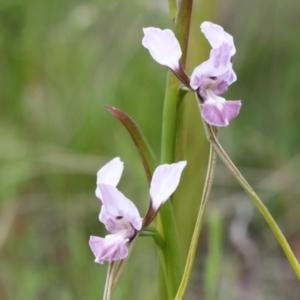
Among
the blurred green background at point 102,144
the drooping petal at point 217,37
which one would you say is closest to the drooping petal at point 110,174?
the drooping petal at point 217,37

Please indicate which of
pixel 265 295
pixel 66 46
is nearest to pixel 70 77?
pixel 66 46

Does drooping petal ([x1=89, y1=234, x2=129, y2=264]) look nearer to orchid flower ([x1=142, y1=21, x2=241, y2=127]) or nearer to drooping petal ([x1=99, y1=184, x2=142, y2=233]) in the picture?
drooping petal ([x1=99, y1=184, x2=142, y2=233])

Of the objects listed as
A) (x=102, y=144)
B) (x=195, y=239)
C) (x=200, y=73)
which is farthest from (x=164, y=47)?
(x=102, y=144)

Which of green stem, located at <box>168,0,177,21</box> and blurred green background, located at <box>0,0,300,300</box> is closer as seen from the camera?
green stem, located at <box>168,0,177,21</box>

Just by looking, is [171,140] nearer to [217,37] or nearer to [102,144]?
[217,37]

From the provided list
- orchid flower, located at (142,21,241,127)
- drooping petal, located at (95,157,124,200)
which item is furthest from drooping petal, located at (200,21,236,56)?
drooping petal, located at (95,157,124,200)

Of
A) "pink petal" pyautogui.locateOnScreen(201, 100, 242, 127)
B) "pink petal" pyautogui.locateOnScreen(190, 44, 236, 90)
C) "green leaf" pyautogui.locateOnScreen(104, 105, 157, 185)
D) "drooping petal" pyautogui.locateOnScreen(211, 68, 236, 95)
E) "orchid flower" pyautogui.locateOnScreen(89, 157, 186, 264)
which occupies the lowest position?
"orchid flower" pyautogui.locateOnScreen(89, 157, 186, 264)

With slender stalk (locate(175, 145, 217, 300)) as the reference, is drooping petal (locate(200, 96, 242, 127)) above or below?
above
